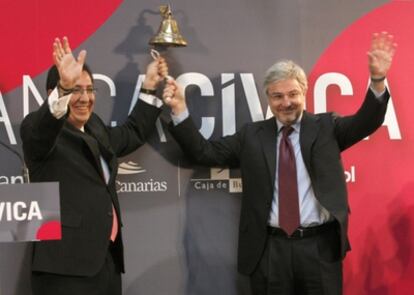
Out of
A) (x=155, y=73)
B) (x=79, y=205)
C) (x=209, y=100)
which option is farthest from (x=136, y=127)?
(x=79, y=205)

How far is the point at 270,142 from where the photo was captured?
2.29 metres

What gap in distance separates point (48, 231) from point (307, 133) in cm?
111

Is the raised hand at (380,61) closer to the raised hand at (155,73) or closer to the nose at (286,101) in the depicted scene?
the nose at (286,101)

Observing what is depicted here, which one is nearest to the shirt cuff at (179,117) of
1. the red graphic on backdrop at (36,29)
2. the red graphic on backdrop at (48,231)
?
the red graphic on backdrop at (36,29)

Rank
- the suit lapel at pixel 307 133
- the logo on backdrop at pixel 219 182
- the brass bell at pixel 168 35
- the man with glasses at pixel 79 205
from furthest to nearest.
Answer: the logo on backdrop at pixel 219 182 → the brass bell at pixel 168 35 → the suit lapel at pixel 307 133 → the man with glasses at pixel 79 205

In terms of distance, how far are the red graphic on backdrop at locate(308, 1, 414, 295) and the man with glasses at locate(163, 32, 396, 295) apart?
0.35 m

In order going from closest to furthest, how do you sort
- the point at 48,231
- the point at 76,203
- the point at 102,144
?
the point at 48,231
the point at 76,203
the point at 102,144

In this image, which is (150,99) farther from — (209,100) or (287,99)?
(287,99)

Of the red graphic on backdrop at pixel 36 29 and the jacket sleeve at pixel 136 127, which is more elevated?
the red graphic on backdrop at pixel 36 29

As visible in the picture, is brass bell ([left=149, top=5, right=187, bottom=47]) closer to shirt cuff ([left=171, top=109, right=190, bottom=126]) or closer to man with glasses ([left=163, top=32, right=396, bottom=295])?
shirt cuff ([left=171, top=109, right=190, bottom=126])

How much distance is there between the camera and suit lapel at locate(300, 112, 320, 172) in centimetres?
222

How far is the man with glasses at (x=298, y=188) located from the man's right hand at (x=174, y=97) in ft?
1.05

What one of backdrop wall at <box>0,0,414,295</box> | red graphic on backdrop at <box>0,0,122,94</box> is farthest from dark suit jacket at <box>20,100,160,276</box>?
red graphic on backdrop at <box>0,0,122,94</box>

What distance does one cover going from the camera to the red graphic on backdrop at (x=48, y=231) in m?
1.55
